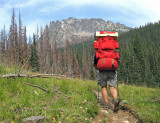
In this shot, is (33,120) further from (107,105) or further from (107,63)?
(107,63)

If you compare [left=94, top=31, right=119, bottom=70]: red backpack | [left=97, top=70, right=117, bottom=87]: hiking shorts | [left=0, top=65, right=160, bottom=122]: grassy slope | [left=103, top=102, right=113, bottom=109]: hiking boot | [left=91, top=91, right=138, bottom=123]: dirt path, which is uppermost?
[left=94, top=31, right=119, bottom=70]: red backpack

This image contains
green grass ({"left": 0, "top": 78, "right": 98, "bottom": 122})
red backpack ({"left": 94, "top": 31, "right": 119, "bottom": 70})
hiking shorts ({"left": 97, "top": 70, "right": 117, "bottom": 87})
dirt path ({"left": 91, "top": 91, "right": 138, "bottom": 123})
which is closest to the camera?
green grass ({"left": 0, "top": 78, "right": 98, "bottom": 122})

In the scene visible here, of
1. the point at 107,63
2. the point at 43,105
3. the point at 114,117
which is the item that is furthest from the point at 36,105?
the point at 107,63

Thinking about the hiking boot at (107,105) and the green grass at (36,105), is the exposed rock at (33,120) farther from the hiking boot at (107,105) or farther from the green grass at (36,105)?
the hiking boot at (107,105)

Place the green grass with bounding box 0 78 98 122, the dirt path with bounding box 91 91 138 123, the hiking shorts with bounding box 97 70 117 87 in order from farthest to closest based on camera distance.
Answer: the hiking shorts with bounding box 97 70 117 87 < the dirt path with bounding box 91 91 138 123 < the green grass with bounding box 0 78 98 122

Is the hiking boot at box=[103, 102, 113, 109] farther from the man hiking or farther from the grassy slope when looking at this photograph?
the grassy slope

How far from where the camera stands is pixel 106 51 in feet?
A: 14.0

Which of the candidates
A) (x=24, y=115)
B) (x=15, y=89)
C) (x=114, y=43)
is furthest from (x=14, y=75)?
(x=114, y=43)

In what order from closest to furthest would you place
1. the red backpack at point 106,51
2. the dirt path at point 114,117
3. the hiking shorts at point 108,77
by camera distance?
the dirt path at point 114,117
the red backpack at point 106,51
the hiking shorts at point 108,77

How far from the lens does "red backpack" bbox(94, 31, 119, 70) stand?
160 inches

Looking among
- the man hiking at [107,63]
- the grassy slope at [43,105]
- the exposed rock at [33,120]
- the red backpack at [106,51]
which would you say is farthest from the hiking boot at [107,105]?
the exposed rock at [33,120]

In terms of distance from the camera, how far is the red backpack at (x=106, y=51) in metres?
4.07

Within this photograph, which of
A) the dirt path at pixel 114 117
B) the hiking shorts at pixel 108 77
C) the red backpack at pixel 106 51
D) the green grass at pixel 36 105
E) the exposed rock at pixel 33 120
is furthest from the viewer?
the hiking shorts at pixel 108 77

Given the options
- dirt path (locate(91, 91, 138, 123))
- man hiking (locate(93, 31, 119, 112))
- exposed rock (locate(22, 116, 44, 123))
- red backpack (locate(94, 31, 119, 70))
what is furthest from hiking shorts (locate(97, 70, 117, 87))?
exposed rock (locate(22, 116, 44, 123))
